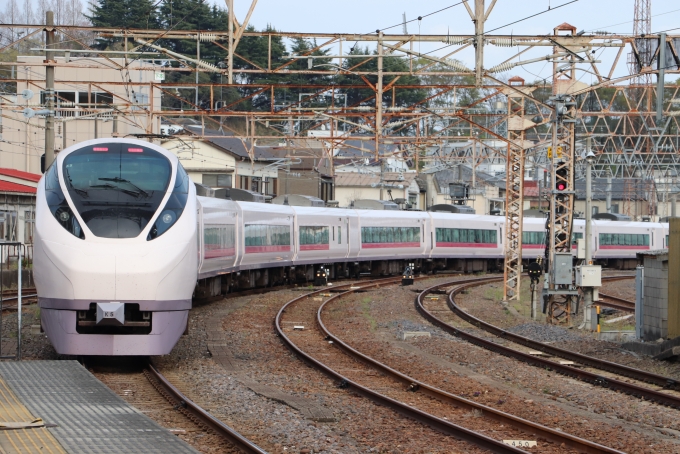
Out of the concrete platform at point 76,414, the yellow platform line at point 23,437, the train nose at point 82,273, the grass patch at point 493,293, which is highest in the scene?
the train nose at point 82,273

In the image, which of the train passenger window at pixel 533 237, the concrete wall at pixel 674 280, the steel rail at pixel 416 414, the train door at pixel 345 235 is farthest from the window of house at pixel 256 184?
the steel rail at pixel 416 414

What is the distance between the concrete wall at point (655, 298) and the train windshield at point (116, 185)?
836 cm

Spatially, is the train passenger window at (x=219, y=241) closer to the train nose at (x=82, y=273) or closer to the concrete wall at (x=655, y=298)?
the train nose at (x=82, y=273)

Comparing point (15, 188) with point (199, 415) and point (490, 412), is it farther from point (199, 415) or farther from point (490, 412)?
point (490, 412)

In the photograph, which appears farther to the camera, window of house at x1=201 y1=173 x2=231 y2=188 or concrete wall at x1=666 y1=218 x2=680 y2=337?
window of house at x1=201 y1=173 x2=231 y2=188

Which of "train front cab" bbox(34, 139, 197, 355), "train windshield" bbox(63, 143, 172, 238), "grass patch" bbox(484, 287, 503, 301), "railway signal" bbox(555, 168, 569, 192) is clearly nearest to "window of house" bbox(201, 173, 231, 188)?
"grass patch" bbox(484, 287, 503, 301)

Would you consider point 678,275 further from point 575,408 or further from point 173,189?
point 173,189

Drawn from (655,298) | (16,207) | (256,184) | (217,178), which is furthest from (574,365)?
(256,184)

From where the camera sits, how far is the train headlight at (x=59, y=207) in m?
12.3

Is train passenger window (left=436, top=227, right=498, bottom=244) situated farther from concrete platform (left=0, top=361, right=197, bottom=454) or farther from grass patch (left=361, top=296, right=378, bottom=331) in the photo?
concrete platform (left=0, top=361, right=197, bottom=454)

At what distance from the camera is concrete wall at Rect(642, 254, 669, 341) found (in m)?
16.5

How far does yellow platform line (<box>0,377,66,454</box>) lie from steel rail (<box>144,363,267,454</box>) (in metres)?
1.54

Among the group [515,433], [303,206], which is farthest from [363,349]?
[303,206]

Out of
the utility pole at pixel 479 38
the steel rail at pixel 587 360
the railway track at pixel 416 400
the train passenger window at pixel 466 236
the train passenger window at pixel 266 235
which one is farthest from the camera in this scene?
the train passenger window at pixel 466 236
